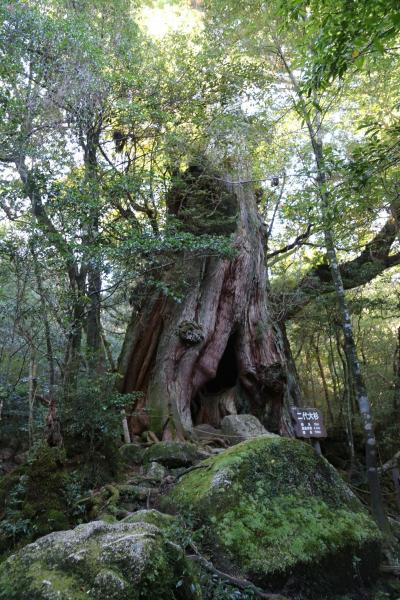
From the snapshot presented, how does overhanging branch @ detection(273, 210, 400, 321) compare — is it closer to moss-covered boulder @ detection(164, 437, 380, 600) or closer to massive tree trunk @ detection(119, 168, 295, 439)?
massive tree trunk @ detection(119, 168, 295, 439)

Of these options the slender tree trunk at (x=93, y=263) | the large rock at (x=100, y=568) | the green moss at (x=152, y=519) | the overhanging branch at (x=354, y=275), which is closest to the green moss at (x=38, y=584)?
the large rock at (x=100, y=568)

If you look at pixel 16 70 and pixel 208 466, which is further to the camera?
pixel 16 70

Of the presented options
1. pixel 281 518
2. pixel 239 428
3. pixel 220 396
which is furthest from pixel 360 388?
pixel 220 396

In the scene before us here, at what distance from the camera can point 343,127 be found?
40.4 feet

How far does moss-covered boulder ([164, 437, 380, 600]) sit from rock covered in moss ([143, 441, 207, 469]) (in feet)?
3.86

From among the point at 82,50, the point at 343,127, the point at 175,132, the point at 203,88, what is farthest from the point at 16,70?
the point at 343,127

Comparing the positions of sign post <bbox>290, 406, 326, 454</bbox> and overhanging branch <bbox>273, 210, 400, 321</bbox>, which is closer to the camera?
sign post <bbox>290, 406, 326, 454</bbox>

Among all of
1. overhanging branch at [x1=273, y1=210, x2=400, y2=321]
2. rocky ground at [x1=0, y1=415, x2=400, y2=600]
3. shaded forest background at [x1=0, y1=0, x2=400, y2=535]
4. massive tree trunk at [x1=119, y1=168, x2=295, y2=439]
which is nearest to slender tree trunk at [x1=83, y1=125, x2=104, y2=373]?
shaded forest background at [x1=0, y1=0, x2=400, y2=535]

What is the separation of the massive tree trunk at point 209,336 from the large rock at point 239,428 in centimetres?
70

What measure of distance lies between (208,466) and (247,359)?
548 cm

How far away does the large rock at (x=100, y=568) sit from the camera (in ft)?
7.13

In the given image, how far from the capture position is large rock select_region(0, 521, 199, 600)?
217cm

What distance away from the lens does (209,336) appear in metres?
9.05

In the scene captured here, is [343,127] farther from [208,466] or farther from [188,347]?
[208,466]
